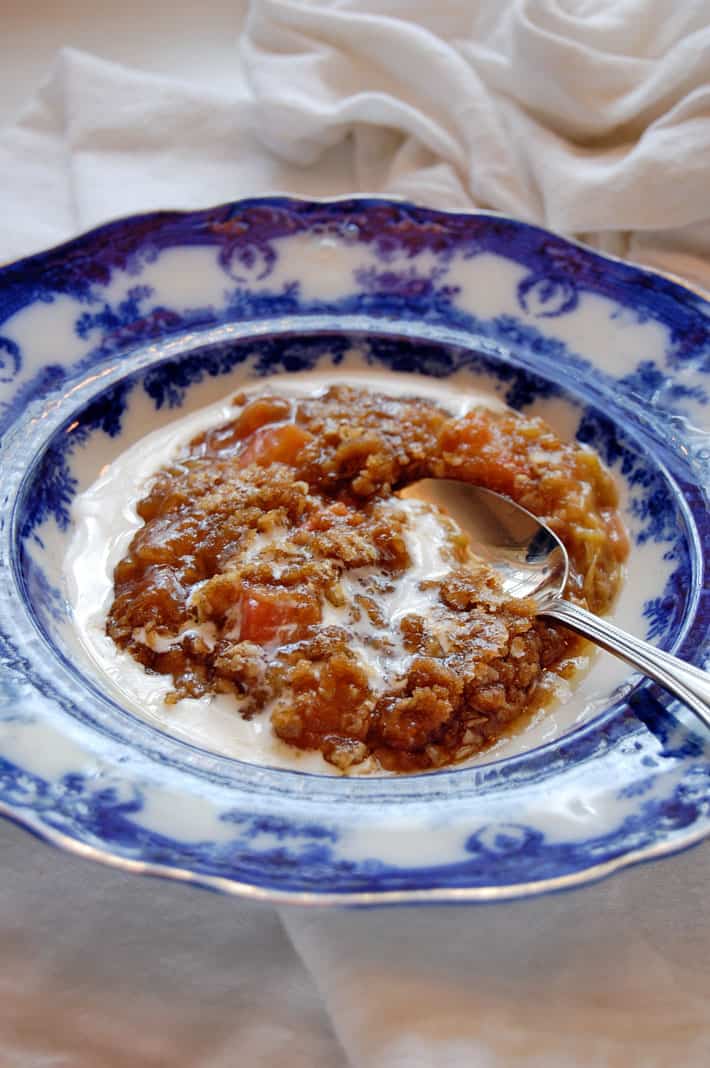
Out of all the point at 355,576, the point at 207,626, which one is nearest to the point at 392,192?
the point at 355,576

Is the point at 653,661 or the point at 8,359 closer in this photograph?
the point at 653,661

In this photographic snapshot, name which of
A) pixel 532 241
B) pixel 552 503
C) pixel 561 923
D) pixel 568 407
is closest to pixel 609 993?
pixel 561 923

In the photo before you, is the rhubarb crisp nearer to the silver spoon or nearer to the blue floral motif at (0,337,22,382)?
the silver spoon

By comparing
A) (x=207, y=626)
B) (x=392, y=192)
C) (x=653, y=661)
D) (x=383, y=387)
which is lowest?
(x=653, y=661)

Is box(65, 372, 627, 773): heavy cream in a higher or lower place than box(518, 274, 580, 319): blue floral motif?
lower

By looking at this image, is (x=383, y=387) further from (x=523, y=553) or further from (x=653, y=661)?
(x=653, y=661)

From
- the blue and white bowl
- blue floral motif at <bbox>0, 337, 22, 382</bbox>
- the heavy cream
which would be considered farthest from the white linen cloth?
blue floral motif at <bbox>0, 337, 22, 382</bbox>
